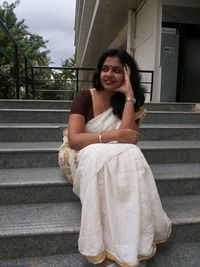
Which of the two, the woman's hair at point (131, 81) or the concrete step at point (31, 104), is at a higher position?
the woman's hair at point (131, 81)

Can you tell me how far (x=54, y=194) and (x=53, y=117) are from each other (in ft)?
4.29

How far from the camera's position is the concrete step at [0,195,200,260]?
1.67 m

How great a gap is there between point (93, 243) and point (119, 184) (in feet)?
1.02

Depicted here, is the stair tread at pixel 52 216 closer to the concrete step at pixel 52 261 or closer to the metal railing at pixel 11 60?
the concrete step at pixel 52 261

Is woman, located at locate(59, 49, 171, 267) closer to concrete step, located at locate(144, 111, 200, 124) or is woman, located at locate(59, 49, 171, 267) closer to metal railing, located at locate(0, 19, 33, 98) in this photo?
concrete step, located at locate(144, 111, 200, 124)

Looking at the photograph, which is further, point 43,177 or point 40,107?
point 40,107

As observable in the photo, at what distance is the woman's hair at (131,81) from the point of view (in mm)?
1825

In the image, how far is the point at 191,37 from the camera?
18.3 feet

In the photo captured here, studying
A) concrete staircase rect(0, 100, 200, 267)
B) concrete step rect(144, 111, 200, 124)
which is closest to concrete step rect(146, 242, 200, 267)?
concrete staircase rect(0, 100, 200, 267)

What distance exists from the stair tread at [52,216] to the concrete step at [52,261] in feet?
0.49

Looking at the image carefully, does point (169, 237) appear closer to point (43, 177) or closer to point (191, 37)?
point (43, 177)

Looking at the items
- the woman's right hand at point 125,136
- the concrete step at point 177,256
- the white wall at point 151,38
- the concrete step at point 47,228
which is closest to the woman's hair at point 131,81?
the woman's right hand at point 125,136

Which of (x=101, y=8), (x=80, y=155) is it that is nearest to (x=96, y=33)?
(x=101, y=8)

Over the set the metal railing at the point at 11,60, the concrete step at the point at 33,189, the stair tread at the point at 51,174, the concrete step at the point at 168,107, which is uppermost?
the metal railing at the point at 11,60
